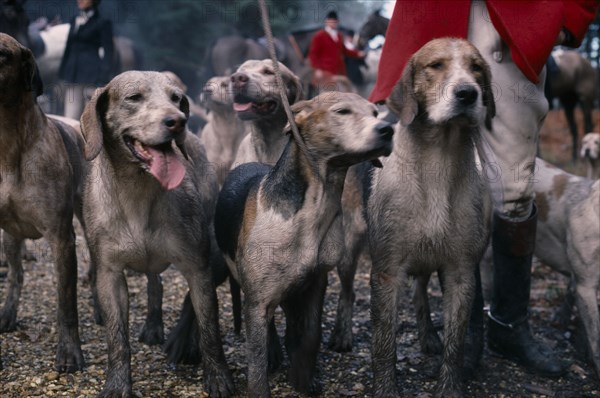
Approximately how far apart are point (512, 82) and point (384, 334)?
5.20 ft

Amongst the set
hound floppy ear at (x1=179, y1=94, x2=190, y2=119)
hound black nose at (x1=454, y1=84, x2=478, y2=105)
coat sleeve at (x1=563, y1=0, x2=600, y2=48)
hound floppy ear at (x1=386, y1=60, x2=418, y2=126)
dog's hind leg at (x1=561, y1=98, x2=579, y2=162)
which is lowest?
dog's hind leg at (x1=561, y1=98, x2=579, y2=162)

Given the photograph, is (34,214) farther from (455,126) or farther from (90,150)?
(455,126)

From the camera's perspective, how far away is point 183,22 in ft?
56.4

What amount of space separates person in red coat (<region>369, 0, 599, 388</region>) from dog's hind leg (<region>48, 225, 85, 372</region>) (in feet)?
5.75

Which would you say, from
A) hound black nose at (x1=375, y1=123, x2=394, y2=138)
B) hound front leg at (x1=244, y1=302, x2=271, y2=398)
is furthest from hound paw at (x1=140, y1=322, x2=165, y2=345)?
hound black nose at (x1=375, y1=123, x2=394, y2=138)

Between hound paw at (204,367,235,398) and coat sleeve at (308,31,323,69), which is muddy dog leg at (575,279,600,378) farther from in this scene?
coat sleeve at (308,31,323,69)

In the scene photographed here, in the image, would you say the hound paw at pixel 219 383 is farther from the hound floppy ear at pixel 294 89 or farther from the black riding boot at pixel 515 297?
the hound floppy ear at pixel 294 89

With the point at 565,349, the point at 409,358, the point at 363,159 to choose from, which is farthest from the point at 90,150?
the point at 565,349

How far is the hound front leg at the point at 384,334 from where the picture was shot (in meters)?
3.66

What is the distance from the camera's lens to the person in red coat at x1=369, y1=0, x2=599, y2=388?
395 cm

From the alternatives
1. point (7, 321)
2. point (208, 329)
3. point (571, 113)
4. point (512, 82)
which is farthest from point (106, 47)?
point (571, 113)

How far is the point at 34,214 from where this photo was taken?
4035 millimetres

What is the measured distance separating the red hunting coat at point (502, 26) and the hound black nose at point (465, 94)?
27.8 inches

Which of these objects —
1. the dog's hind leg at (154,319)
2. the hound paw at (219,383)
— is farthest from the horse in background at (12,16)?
the hound paw at (219,383)
